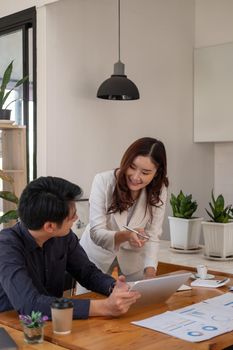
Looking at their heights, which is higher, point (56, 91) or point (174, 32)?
point (174, 32)

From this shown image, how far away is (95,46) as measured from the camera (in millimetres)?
4008

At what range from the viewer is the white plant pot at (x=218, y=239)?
329 centimetres

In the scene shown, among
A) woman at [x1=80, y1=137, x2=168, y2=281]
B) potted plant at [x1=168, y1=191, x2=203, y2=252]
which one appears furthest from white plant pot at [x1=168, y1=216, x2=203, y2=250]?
woman at [x1=80, y1=137, x2=168, y2=281]

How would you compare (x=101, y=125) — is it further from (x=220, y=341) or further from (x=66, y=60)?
(x=220, y=341)

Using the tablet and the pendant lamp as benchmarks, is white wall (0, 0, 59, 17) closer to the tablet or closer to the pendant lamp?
the pendant lamp

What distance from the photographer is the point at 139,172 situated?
7.91 ft

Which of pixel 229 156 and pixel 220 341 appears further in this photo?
pixel 229 156

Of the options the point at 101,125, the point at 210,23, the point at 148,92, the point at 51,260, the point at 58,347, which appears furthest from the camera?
the point at 210,23

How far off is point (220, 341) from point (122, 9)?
126 inches

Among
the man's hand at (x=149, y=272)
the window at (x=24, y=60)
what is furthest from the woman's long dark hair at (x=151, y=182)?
the window at (x=24, y=60)

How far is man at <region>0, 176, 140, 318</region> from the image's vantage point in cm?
176

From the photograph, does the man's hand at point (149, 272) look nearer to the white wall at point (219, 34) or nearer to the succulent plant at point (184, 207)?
the succulent plant at point (184, 207)

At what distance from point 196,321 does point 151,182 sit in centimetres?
93

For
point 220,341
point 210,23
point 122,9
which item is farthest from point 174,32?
point 220,341
